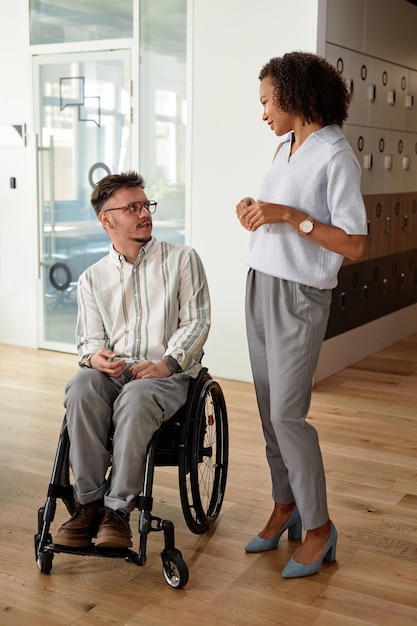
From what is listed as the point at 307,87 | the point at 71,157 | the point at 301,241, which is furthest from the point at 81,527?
the point at 71,157

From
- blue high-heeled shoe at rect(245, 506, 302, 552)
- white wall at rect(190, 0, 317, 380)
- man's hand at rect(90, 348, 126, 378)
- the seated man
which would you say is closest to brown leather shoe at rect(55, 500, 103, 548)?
the seated man

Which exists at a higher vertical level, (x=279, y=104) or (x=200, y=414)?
(x=279, y=104)

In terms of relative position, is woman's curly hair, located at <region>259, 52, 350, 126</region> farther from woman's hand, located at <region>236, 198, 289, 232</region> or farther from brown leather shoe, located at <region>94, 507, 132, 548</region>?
brown leather shoe, located at <region>94, 507, 132, 548</region>

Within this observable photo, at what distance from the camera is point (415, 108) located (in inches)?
225

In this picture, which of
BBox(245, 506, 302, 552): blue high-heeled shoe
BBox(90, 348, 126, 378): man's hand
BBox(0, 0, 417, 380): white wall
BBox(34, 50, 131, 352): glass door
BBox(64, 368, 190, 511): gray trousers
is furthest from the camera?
BBox(34, 50, 131, 352): glass door

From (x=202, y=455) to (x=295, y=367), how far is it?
47cm

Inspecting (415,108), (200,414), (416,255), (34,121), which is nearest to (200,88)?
(34,121)

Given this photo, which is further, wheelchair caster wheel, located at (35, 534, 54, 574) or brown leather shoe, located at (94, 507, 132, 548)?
wheelchair caster wheel, located at (35, 534, 54, 574)

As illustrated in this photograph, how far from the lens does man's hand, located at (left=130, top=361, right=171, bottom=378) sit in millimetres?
2475

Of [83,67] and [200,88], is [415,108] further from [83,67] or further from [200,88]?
[83,67]

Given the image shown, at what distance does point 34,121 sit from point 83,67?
0.49 metres

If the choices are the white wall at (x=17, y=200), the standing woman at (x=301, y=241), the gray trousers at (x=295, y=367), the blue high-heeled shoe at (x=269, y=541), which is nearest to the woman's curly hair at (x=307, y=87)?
the standing woman at (x=301, y=241)

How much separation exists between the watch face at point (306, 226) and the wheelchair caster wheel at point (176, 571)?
95cm

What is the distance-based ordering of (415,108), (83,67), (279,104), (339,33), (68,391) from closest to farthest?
(279,104) < (68,391) < (339,33) < (83,67) < (415,108)
